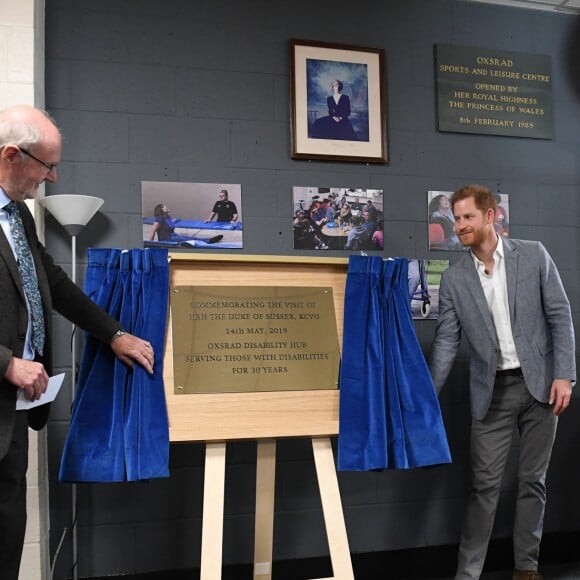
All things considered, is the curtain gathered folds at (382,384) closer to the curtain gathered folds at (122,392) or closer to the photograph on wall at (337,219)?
the curtain gathered folds at (122,392)

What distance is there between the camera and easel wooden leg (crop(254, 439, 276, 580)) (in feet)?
6.84

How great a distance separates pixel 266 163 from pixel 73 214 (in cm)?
88

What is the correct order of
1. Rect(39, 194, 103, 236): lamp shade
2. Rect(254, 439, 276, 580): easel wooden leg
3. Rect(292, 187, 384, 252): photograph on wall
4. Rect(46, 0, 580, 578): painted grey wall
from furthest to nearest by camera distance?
Rect(292, 187, 384, 252): photograph on wall, Rect(46, 0, 580, 578): painted grey wall, Rect(39, 194, 103, 236): lamp shade, Rect(254, 439, 276, 580): easel wooden leg

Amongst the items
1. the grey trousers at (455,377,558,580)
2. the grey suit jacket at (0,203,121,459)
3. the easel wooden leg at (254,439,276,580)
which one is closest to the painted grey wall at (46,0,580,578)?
the grey trousers at (455,377,558,580)

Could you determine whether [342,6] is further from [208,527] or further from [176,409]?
[208,527]

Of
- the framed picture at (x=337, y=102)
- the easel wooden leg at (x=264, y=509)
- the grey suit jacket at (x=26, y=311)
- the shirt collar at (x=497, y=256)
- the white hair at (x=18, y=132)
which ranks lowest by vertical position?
the easel wooden leg at (x=264, y=509)

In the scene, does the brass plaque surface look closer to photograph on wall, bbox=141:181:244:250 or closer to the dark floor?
photograph on wall, bbox=141:181:244:250

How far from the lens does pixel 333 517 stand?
1.86 meters

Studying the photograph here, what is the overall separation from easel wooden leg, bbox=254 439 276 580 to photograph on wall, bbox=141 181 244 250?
973mm

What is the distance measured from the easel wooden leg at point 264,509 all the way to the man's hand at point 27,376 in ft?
2.65

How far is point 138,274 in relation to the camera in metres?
1.87

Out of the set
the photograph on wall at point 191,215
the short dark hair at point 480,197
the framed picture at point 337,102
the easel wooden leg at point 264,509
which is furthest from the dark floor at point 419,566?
the framed picture at point 337,102

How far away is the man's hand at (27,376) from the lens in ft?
4.93

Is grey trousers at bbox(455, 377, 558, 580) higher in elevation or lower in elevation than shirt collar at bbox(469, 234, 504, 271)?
lower
